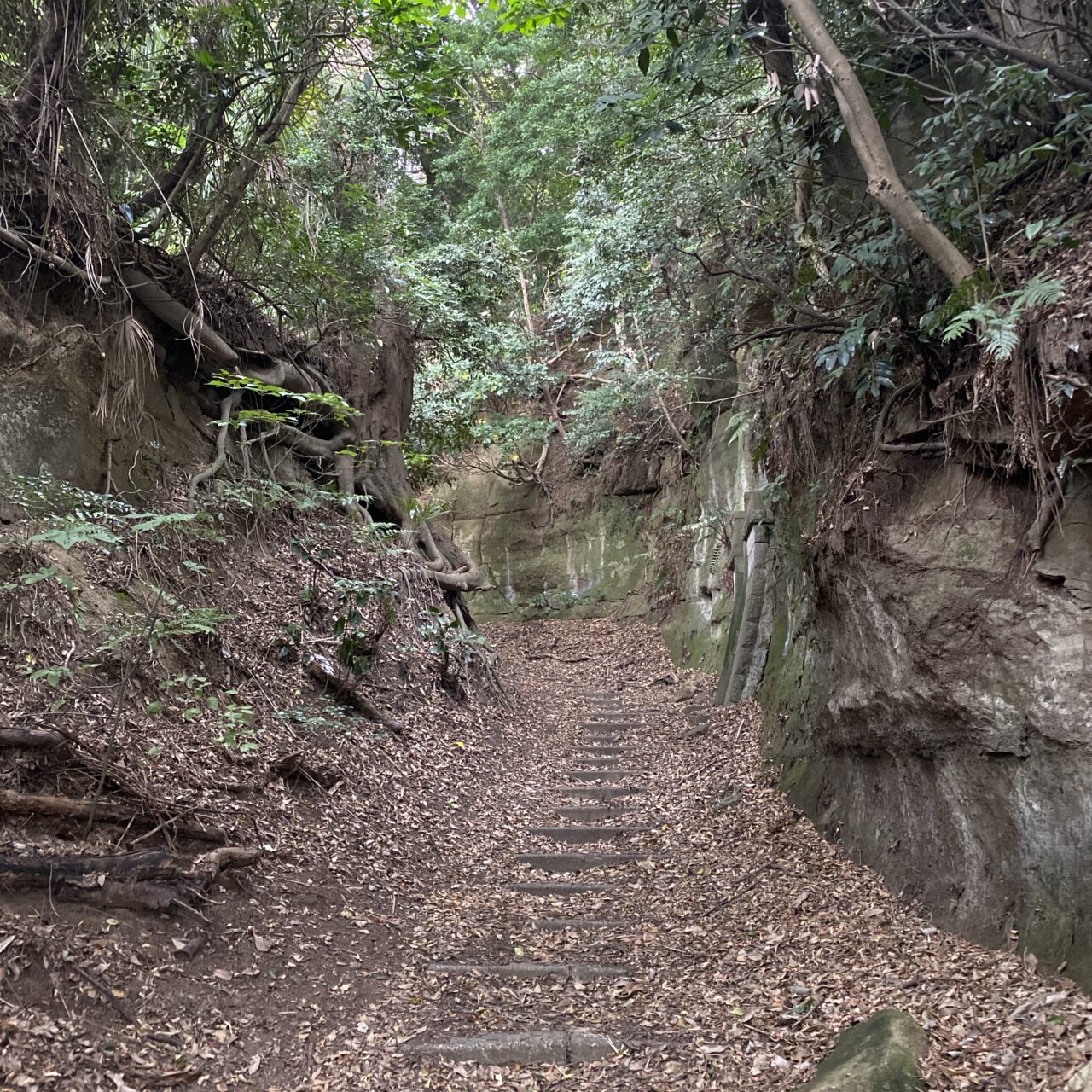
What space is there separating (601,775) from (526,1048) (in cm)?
446

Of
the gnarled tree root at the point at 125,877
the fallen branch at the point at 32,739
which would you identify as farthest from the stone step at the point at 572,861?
the fallen branch at the point at 32,739

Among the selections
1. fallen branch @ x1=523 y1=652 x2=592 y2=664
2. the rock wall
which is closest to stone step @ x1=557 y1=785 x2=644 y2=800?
the rock wall

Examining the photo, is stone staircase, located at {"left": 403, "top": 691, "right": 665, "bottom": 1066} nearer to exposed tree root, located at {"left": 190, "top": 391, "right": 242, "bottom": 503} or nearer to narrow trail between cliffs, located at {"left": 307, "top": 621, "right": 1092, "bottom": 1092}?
narrow trail between cliffs, located at {"left": 307, "top": 621, "right": 1092, "bottom": 1092}

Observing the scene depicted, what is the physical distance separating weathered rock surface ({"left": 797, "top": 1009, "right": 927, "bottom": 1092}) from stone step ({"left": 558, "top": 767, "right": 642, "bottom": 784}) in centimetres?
453

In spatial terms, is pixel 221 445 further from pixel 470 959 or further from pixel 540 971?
pixel 540 971

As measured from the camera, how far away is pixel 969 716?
13.8 ft

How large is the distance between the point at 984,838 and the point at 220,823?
4.08 metres

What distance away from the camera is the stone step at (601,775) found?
782cm

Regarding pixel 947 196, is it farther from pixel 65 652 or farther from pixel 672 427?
pixel 672 427

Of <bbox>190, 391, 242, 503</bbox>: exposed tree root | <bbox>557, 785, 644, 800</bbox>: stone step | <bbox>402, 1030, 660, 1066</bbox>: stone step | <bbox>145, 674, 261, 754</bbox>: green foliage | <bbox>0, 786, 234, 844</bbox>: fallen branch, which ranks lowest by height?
<bbox>402, 1030, 660, 1066</bbox>: stone step

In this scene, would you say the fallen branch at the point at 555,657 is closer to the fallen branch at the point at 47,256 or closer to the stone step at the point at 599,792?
the stone step at the point at 599,792

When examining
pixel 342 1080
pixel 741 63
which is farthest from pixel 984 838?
pixel 741 63

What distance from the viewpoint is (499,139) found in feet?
54.1

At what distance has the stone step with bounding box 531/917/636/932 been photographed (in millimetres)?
4734
